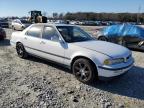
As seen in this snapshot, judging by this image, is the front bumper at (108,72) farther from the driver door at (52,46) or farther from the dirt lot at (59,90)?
the driver door at (52,46)

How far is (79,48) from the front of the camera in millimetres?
5840

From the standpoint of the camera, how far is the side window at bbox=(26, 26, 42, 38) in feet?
23.7

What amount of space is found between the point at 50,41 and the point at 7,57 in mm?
2807

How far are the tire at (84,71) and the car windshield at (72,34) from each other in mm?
861

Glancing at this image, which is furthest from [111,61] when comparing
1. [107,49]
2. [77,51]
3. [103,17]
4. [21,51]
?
[103,17]

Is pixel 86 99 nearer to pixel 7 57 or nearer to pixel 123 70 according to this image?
A: pixel 123 70

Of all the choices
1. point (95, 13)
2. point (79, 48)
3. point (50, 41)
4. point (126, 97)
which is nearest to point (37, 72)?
point (50, 41)

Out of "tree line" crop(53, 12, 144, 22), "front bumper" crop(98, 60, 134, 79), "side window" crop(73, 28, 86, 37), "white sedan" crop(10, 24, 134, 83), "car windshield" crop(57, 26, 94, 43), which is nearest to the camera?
"front bumper" crop(98, 60, 134, 79)

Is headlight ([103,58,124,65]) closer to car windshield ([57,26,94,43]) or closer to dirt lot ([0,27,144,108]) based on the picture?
dirt lot ([0,27,144,108])

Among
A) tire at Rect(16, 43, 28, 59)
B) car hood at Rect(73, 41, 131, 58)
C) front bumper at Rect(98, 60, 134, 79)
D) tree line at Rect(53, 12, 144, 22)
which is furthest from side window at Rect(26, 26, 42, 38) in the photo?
tree line at Rect(53, 12, 144, 22)

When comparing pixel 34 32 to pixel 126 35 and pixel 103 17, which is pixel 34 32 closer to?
pixel 126 35

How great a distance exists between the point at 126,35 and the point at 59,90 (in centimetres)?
754

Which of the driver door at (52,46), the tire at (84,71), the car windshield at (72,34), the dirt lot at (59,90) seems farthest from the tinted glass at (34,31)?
the tire at (84,71)

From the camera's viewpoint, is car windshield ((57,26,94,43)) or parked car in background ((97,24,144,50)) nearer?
car windshield ((57,26,94,43))
